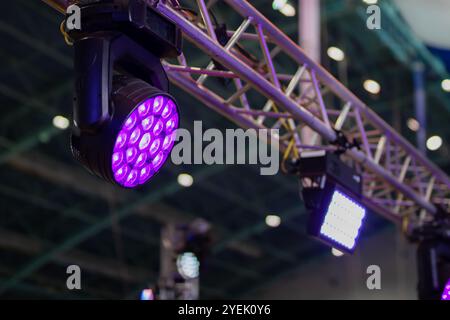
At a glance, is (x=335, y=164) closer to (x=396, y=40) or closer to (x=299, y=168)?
(x=299, y=168)

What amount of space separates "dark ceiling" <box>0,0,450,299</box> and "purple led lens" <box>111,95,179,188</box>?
8.23 metres

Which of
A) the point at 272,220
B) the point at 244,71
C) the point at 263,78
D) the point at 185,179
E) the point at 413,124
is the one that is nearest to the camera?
the point at 244,71

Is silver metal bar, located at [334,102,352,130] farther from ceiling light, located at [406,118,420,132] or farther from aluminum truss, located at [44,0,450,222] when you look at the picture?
ceiling light, located at [406,118,420,132]

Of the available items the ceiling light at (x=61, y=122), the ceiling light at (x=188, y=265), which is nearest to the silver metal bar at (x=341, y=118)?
the ceiling light at (x=188, y=265)

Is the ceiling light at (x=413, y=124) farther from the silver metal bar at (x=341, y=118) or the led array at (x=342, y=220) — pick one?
the led array at (x=342, y=220)

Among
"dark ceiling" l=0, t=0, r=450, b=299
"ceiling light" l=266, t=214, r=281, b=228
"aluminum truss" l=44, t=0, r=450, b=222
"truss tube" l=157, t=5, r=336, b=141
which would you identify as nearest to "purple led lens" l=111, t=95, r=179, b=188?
"aluminum truss" l=44, t=0, r=450, b=222

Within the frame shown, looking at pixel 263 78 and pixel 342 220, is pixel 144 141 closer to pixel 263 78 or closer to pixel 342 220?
pixel 263 78

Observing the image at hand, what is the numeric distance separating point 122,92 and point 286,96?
292 centimetres

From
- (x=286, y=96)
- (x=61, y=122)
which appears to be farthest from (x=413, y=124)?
(x=286, y=96)

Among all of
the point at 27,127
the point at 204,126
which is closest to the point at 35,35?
the point at 27,127

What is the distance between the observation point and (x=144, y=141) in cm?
301

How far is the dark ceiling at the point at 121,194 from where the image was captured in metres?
12.2

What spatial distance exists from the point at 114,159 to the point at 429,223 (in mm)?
5140

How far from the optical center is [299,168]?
592 cm
